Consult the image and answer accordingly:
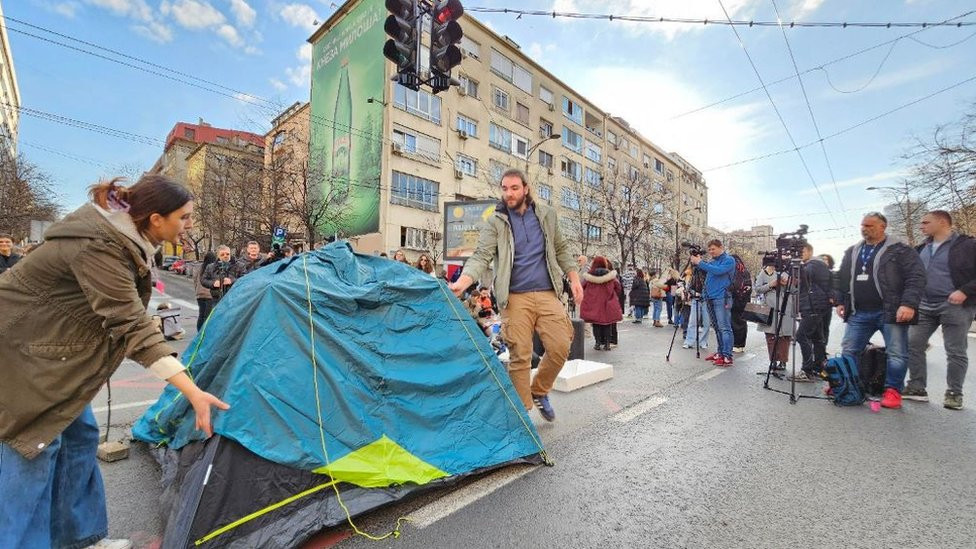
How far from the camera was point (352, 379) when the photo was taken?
273 centimetres

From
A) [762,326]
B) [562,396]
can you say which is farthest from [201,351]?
[762,326]

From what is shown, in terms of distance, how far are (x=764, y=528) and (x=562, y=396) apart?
2.83 m

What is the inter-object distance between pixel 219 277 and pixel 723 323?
9.05 m

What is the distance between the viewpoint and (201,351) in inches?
110

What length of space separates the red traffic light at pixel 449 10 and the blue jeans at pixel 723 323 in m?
5.71

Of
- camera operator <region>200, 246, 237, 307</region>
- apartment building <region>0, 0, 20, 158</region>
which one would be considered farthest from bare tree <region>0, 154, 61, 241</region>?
camera operator <region>200, 246, 237, 307</region>

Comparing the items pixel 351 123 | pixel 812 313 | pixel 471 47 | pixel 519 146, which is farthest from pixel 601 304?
pixel 519 146

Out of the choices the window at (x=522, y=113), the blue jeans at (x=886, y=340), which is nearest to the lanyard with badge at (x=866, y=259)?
the blue jeans at (x=886, y=340)

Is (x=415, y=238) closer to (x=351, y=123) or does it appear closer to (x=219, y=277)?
(x=351, y=123)

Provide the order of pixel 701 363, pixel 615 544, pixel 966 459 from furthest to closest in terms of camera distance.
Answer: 1. pixel 701 363
2. pixel 966 459
3. pixel 615 544

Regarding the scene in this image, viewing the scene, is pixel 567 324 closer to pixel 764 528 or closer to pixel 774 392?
pixel 764 528

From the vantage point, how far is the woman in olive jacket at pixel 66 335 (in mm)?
1770

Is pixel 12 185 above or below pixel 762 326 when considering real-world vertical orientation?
above

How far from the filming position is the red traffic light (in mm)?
6477
